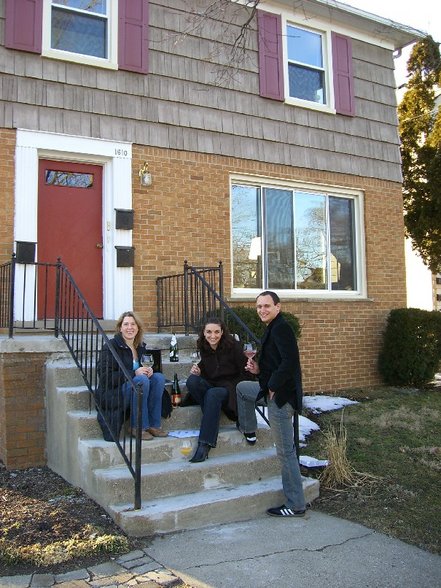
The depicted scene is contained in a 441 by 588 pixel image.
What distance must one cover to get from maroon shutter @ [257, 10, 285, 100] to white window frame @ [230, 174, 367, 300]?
52.6 inches

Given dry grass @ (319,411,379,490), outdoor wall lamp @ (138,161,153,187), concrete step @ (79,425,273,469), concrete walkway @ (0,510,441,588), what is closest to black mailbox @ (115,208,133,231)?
outdoor wall lamp @ (138,161,153,187)

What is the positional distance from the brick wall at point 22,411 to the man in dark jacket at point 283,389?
2340mm

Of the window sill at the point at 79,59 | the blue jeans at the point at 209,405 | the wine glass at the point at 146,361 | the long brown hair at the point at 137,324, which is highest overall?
the window sill at the point at 79,59

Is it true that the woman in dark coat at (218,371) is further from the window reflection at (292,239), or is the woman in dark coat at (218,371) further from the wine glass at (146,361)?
the window reflection at (292,239)

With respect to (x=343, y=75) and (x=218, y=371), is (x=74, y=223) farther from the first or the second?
(x=343, y=75)

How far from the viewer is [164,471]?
14.2ft

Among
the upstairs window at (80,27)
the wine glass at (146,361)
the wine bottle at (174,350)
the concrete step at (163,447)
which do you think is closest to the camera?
the concrete step at (163,447)

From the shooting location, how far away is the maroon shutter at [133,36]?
7688 millimetres

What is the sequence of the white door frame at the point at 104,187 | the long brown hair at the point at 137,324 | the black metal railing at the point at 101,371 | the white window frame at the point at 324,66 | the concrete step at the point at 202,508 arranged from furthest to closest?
the white window frame at the point at 324,66 < the white door frame at the point at 104,187 < the long brown hair at the point at 137,324 < the black metal railing at the point at 101,371 < the concrete step at the point at 202,508

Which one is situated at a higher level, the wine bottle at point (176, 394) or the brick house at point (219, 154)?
the brick house at point (219, 154)

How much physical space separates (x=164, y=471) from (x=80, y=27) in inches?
237

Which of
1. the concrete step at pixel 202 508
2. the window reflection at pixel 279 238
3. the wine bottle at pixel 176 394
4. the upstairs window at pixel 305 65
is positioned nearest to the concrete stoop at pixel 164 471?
the concrete step at pixel 202 508

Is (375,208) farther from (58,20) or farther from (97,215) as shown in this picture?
(58,20)

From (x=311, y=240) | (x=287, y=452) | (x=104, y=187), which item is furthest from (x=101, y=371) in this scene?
(x=311, y=240)
